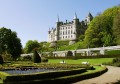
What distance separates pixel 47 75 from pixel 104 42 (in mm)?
61782

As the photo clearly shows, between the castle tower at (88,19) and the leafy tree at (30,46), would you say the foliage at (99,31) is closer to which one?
the leafy tree at (30,46)

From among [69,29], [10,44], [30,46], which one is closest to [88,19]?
[69,29]

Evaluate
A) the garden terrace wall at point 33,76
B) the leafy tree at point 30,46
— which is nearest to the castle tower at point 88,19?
the leafy tree at point 30,46

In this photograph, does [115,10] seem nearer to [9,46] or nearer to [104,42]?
[104,42]

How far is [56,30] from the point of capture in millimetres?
147125

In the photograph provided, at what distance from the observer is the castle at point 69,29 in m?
134

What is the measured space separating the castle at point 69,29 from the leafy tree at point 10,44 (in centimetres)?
5911

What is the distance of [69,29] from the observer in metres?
141

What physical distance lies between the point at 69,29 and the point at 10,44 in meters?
73.6

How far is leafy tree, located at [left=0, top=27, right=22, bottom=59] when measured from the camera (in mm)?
69812

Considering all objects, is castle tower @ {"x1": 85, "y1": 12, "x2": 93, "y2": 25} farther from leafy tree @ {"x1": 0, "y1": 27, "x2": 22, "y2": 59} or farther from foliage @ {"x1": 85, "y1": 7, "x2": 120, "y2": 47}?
leafy tree @ {"x1": 0, "y1": 27, "x2": 22, "y2": 59}

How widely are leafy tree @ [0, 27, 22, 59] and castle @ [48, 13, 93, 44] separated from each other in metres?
59.1

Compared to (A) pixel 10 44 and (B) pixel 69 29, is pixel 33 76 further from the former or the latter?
(B) pixel 69 29

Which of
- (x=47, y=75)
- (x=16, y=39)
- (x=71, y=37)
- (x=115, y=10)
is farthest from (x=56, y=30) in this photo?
(x=47, y=75)
